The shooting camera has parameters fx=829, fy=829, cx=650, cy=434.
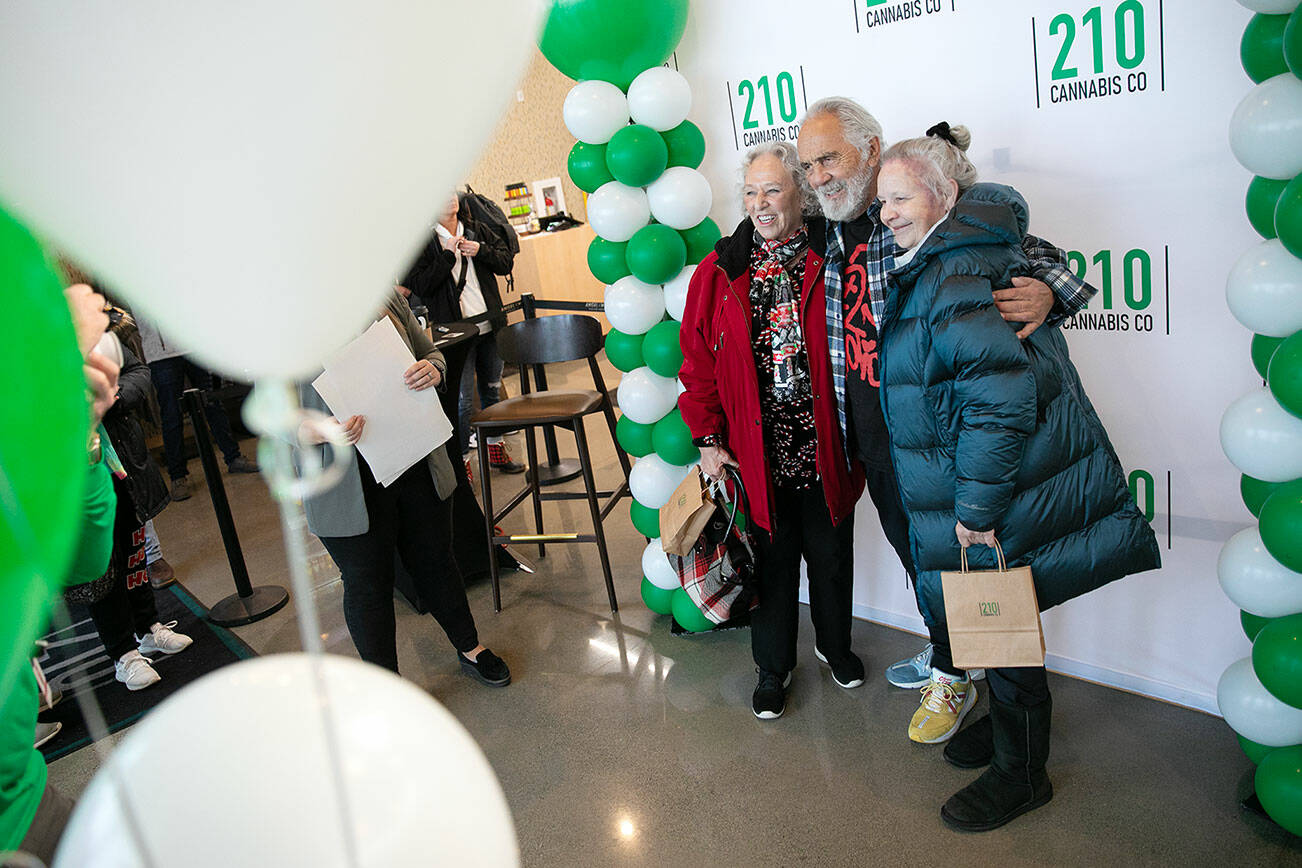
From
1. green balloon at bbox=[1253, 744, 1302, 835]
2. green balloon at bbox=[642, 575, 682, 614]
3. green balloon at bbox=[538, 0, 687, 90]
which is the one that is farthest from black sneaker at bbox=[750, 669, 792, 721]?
green balloon at bbox=[538, 0, 687, 90]

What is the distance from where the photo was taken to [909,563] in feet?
7.11

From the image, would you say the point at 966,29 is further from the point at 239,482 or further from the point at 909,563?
the point at 239,482

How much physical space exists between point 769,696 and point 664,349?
1.04m

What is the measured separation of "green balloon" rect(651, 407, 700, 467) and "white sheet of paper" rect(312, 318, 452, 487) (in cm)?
70

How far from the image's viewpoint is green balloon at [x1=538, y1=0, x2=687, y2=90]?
2.17m

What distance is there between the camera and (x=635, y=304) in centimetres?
249

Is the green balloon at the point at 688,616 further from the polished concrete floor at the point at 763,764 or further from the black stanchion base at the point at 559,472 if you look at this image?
the black stanchion base at the point at 559,472

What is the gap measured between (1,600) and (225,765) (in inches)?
6.0

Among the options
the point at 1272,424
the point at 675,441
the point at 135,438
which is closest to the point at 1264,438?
the point at 1272,424

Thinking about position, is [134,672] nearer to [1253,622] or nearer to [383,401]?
[383,401]

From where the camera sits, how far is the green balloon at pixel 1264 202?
1438 millimetres

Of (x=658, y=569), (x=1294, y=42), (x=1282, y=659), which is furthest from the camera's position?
(x=658, y=569)

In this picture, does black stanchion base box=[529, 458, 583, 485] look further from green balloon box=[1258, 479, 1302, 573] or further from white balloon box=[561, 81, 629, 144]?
green balloon box=[1258, 479, 1302, 573]

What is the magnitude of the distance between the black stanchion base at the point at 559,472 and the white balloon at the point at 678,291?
1.88 meters
